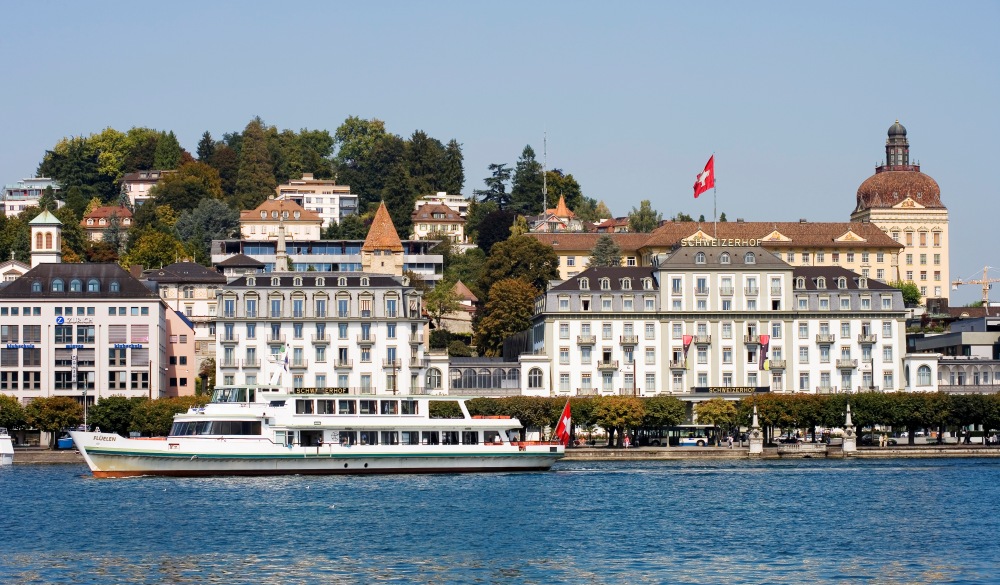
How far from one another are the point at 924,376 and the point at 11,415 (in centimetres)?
6678

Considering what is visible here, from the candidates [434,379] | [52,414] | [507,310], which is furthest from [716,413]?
[52,414]

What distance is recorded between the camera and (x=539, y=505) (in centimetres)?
6856

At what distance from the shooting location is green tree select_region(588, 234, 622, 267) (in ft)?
525

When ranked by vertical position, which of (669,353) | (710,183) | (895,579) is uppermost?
(710,183)

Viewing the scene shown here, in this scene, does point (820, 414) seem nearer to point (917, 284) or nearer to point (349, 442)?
point (349, 442)

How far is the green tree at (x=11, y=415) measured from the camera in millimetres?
111500

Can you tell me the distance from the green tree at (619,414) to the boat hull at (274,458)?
22.7 metres

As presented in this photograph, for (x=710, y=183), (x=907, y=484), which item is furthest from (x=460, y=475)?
(x=710, y=183)

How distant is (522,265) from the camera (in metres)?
151

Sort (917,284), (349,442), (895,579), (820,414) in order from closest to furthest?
(895,579) → (349,442) → (820,414) → (917,284)

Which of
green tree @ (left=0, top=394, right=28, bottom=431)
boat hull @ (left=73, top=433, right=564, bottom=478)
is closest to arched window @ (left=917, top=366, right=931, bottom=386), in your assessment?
boat hull @ (left=73, top=433, right=564, bottom=478)

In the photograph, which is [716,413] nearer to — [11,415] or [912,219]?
[11,415]

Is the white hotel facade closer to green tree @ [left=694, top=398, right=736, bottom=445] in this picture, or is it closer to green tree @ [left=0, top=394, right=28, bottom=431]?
green tree @ [left=694, top=398, right=736, bottom=445]

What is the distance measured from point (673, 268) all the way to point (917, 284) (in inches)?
2501
